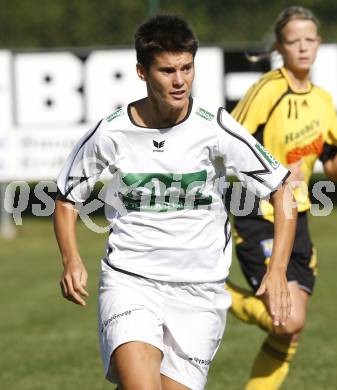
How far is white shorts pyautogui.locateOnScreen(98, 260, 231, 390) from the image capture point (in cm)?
416

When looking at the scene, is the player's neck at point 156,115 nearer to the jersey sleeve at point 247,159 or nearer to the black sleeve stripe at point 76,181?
the jersey sleeve at point 247,159

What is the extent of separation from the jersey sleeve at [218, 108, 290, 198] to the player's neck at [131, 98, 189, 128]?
170mm

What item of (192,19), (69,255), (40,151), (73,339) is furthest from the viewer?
(192,19)

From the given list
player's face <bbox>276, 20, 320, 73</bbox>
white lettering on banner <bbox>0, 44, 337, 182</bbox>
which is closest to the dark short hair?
player's face <bbox>276, 20, 320, 73</bbox>

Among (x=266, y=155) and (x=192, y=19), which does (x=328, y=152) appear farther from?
(x=192, y=19)

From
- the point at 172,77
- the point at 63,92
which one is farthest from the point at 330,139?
the point at 63,92

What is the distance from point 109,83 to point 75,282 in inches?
379

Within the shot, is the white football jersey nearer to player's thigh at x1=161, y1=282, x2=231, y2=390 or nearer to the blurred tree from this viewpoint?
player's thigh at x1=161, y1=282, x2=231, y2=390

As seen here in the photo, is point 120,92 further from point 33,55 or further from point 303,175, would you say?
point 303,175

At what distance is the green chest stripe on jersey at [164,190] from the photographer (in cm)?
426

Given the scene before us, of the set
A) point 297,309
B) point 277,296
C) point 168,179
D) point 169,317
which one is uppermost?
point 168,179

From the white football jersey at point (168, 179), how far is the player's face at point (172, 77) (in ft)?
0.47

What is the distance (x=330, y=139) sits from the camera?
575 centimetres

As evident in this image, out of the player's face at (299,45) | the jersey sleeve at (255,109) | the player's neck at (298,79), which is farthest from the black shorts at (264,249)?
the player's face at (299,45)
